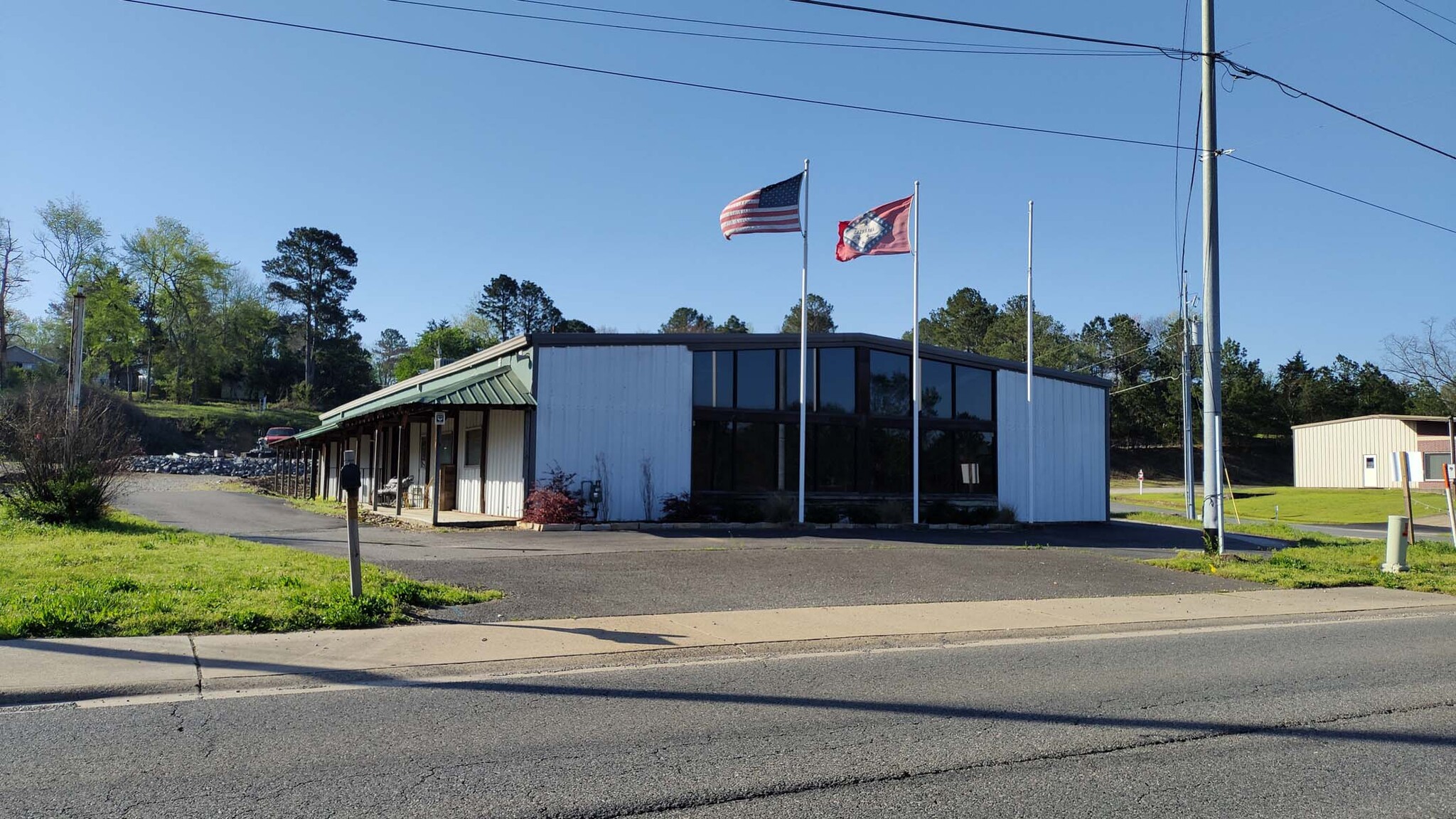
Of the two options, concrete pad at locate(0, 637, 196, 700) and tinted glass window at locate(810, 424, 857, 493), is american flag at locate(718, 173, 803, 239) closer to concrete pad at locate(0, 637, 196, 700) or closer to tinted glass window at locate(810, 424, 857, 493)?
tinted glass window at locate(810, 424, 857, 493)

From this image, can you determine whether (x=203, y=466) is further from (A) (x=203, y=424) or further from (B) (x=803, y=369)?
(B) (x=803, y=369)

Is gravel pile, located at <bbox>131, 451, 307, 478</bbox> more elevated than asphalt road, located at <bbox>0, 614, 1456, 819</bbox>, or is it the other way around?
gravel pile, located at <bbox>131, 451, 307, 478</bbox>

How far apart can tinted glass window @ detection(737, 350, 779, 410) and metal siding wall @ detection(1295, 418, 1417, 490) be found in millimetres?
40218

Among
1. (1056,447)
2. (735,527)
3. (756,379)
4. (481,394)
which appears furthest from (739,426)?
(1056,447)

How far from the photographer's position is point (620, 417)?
74.4 feet

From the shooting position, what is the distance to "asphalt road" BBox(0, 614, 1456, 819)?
4.63 metres

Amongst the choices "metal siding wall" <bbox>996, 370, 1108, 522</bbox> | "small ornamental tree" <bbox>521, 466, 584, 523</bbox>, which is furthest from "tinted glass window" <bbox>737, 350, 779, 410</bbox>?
"metal siding wall" <bbox>996, 370, 1108, 522</bbox>

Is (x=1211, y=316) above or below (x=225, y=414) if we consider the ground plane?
below

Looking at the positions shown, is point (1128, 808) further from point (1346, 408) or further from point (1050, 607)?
point (1346, 408)

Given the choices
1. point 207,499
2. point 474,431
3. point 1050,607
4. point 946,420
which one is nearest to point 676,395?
point 474,431

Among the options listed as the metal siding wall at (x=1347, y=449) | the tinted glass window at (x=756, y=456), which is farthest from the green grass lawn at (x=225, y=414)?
the metal siding wall at (x=1347, y=449)

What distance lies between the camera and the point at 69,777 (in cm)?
476

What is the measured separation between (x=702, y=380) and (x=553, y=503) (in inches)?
202

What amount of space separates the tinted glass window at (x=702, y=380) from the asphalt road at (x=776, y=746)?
→ 15.9 metres
